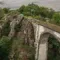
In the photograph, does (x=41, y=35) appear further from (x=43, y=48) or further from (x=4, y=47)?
(x=4, y=47)

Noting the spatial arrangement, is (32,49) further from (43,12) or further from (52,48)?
(43,12)

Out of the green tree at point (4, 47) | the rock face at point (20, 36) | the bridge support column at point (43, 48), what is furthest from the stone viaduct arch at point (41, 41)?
the green tree at point (4, 47)

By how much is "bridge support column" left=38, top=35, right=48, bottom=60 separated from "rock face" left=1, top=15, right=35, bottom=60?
2.80 ft

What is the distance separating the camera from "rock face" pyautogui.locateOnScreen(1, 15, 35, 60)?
2488 cm

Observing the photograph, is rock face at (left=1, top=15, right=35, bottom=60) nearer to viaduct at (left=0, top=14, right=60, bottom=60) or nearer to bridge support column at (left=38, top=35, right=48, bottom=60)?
viaduct at (left=0, top=14, right=60, bottom=60)

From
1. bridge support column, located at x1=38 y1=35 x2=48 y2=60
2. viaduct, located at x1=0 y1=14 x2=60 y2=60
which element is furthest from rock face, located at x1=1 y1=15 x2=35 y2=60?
bridge support column, located at x1=38 y1=35 x2=48 y2=60

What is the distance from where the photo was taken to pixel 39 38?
25.6 m

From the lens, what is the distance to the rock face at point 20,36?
24.9m

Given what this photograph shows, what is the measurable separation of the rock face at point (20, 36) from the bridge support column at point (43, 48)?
0.85 meters

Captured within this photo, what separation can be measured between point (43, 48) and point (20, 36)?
246 cm

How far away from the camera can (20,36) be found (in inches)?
1027

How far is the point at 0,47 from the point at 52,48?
238 inches

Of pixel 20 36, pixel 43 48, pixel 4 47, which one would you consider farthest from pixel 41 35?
pixel 4 47

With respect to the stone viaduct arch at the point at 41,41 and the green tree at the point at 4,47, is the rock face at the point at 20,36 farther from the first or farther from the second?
the stone viaduct arch at the point at 41,41
